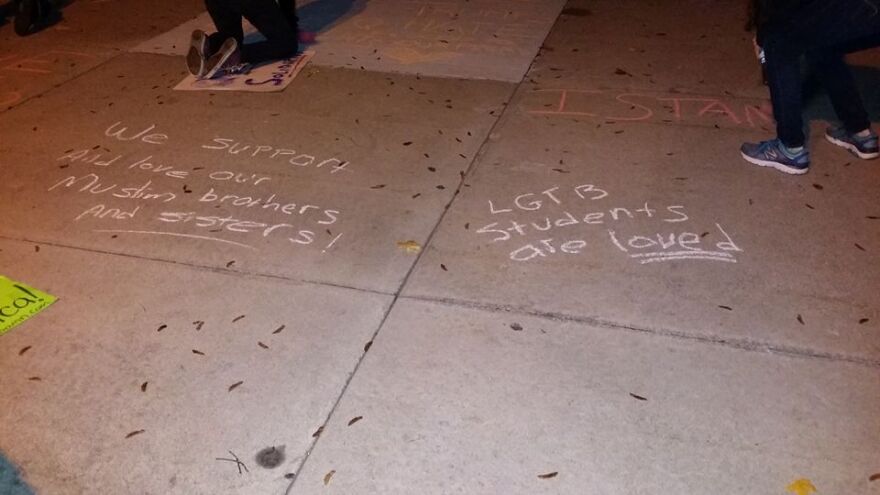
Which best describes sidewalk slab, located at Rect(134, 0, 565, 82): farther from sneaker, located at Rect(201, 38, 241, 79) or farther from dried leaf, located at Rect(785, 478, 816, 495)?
dried leaf, located at Rect(785, 478, 816, 495)

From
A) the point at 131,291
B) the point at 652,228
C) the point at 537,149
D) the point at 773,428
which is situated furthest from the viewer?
the point at 537,149

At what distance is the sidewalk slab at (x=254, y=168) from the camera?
3189mm

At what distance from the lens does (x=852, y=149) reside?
12.2 feet

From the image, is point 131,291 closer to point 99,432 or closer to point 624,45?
point 99,432

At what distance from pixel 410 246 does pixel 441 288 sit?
1.17 feet

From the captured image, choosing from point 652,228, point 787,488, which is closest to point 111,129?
point 652,228

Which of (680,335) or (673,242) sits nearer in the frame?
(680,335)

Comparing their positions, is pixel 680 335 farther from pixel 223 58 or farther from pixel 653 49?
pixel 223 58

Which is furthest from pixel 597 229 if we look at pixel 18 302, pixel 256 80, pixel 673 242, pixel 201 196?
pixel 256 80

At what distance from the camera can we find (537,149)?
393 cm

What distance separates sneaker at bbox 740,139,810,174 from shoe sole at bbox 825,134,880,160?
26 centimetres

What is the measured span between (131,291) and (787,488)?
2.54 meters

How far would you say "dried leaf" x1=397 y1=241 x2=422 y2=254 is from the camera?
311 cm

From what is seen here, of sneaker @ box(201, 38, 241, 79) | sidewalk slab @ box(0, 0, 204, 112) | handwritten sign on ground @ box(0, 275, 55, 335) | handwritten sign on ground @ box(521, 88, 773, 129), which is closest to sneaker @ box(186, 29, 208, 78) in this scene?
sneaker @ box(201, 38, 241, 79)
